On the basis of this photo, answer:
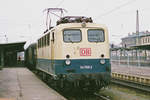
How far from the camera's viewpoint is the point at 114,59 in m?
24.8

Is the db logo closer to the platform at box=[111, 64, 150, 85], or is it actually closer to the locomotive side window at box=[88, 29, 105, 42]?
the locomotive side window at box=[88, 29, 105, 42]

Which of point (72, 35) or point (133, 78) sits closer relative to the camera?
point (72, 35)

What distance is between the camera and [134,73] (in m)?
20.2

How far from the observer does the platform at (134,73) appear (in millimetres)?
17691

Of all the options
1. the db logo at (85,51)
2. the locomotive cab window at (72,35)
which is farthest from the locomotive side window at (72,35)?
the db logo at (85,51)

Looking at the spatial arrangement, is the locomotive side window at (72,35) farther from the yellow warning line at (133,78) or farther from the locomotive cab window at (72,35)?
the yellow warning line at (133,78)

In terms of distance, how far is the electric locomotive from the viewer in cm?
1177

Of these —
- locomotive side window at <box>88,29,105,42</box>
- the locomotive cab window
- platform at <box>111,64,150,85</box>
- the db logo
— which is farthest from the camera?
platform at <box>111,64,150,85</box>

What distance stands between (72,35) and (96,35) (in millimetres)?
1017

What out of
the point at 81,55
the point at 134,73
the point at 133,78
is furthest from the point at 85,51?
the point at 134,73

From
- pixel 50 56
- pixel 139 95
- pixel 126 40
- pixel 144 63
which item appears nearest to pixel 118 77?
pixel 144 63

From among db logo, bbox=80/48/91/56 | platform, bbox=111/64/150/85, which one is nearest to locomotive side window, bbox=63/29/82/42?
Answer: db logo, bbox=80/48/91/56

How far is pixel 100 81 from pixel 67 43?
2022 millimetres

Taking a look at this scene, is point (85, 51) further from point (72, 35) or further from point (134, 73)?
point (134, 73)
